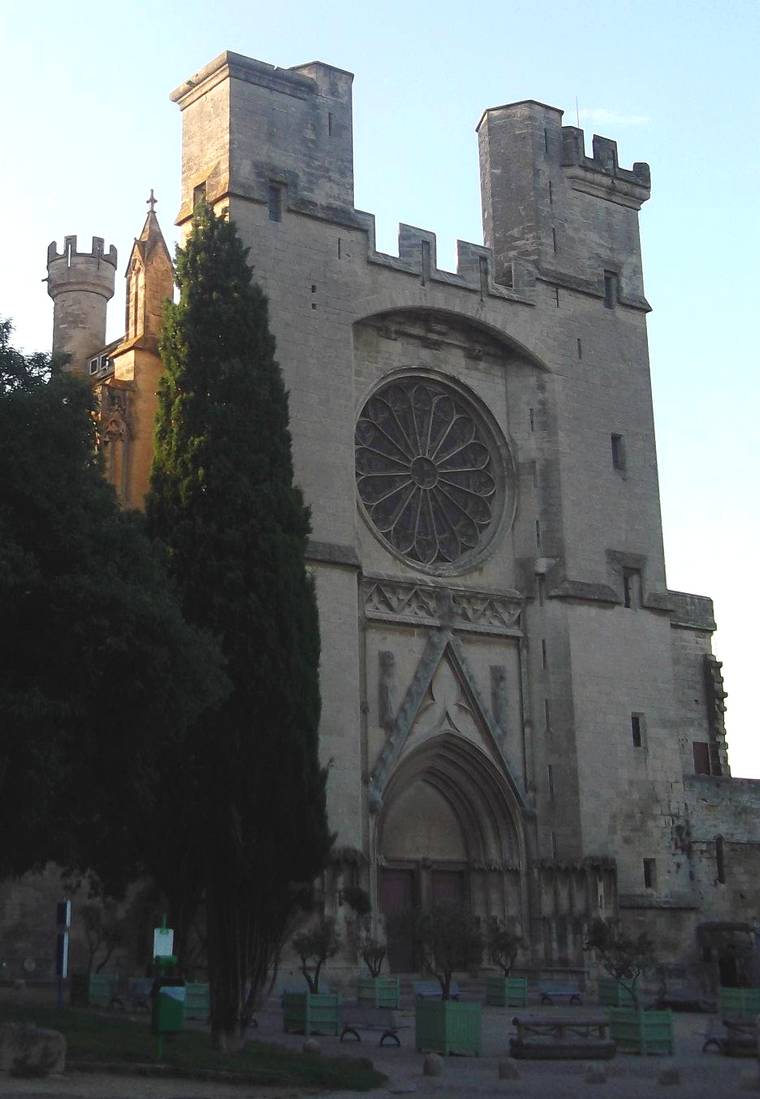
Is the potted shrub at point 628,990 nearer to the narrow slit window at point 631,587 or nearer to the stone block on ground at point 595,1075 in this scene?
the stone block on ground at point 595,1075

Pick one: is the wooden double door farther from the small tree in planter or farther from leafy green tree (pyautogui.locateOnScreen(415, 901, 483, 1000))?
the small tree in planter

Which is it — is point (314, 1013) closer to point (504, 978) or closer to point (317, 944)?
point (317, 944)

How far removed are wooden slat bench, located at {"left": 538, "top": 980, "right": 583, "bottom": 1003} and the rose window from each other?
7508mm

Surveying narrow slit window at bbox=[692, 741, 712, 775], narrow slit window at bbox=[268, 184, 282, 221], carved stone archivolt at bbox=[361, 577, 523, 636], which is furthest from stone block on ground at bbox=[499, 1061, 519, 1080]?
narrow slit window at bbox=[692, 741, 712, 775]

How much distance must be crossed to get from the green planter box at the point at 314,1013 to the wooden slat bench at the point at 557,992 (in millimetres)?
6422

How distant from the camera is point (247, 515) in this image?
18.9 metres

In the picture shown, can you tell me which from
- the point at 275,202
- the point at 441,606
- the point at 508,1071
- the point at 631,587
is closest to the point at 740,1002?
the point at 508,1071

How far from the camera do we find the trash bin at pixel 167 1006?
44.0ft

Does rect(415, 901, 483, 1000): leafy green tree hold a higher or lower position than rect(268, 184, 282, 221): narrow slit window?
lower

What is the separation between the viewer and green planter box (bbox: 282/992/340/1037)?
708 inches

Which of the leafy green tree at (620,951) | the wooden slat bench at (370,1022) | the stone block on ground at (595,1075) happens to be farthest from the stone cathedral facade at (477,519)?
the stone block on ground at (595,1075)

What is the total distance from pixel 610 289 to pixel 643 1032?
1759 cm

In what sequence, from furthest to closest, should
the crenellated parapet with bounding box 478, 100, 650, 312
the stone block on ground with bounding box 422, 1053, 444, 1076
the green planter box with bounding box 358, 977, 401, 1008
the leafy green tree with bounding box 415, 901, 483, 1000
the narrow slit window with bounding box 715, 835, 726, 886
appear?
the crenellated parapet with bounding box 478, 100, 650, 312, the narrow slit window with bounding box 715, 835, 726, 886, the green planter box with bounding box 358, 977, 401, 1008, the leafy green tree with bounding box 415, 901, 483, 1000, the stone block on ground with bounding box 422, 1053, 444, 1076

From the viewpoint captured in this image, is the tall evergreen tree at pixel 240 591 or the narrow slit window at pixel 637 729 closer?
the tall evergreen tree at pixel 240 591
